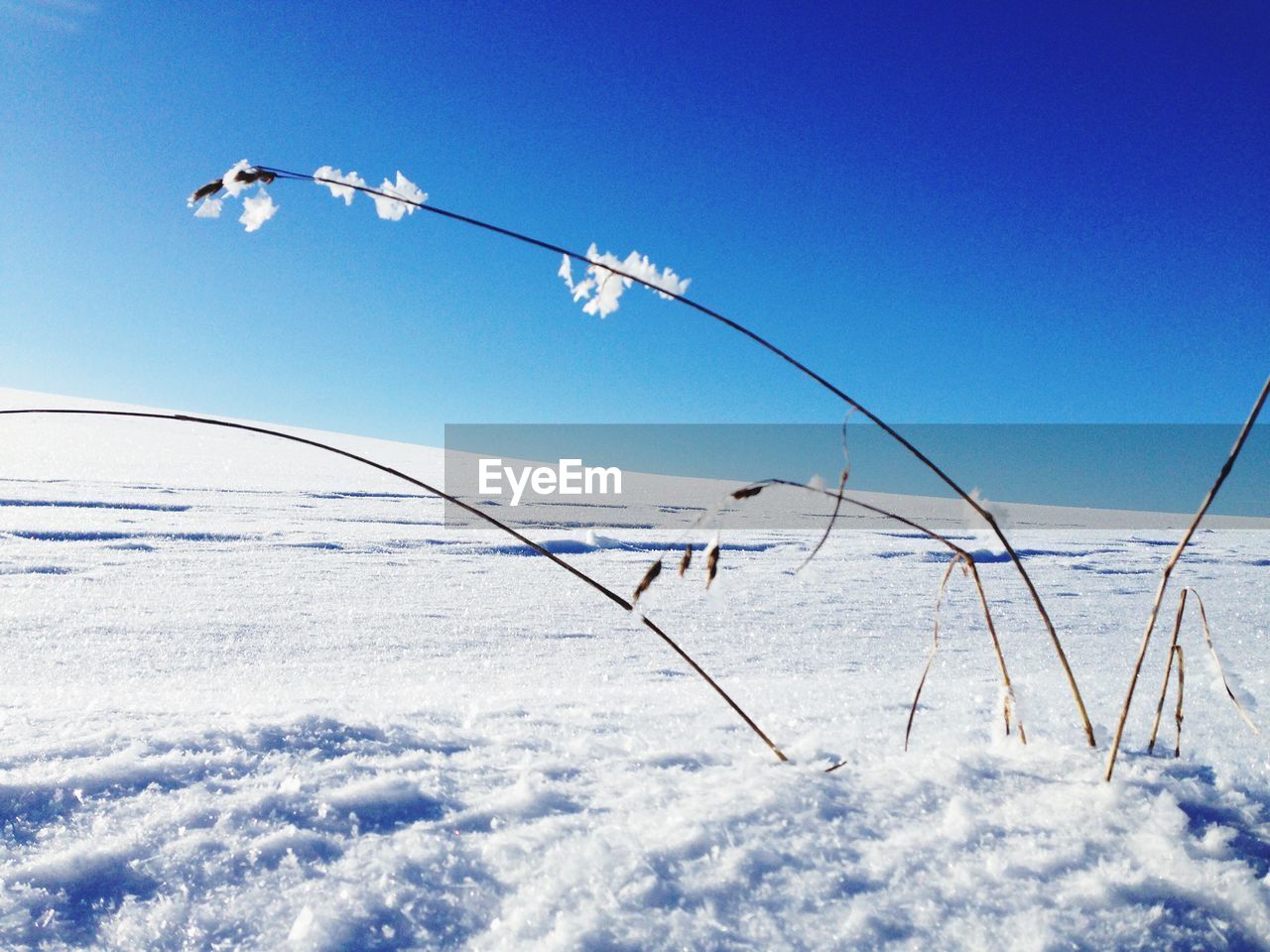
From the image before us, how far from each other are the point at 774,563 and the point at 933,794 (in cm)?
361

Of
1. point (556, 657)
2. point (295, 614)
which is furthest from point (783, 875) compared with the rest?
point (295, 614)

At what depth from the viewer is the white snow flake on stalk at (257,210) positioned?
742 millimetres

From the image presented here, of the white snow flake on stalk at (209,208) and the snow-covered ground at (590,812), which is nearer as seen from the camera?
the snow-covered ground at (590,812)

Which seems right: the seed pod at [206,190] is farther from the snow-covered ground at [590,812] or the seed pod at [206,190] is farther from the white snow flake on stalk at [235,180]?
the snow-covered ground at [590,812]

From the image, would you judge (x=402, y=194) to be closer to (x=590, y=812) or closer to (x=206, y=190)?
(x=206, y=190)

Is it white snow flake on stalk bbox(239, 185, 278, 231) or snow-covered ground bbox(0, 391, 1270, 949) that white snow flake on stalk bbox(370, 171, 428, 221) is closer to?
white snow flake on stalk bbox(239, 185, 278, 231)

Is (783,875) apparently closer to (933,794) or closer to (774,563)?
(933,794)

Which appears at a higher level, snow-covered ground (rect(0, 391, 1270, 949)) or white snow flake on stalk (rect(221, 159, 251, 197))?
white snow flake on stalk (rect(221, 159, 251, 197))

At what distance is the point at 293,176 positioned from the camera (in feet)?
2.26

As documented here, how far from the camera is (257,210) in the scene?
76cm

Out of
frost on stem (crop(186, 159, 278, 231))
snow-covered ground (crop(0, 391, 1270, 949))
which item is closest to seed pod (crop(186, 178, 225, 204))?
frost on stem (crop(186, 159, 278, 231))

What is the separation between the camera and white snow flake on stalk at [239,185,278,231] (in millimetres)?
742

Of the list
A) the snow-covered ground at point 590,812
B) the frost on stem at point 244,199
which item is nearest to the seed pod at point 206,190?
the frost on stem at point 244,199

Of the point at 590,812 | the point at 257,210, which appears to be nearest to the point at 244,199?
the point at 257,210
